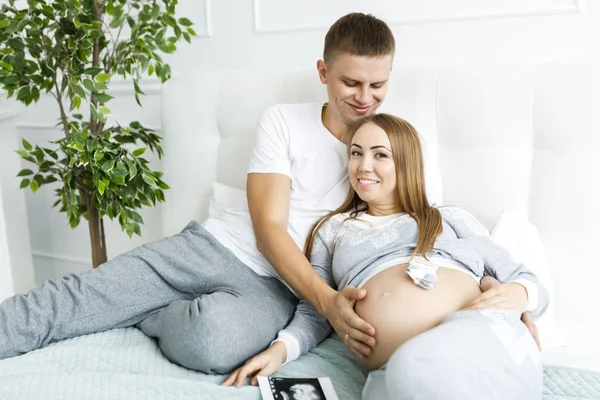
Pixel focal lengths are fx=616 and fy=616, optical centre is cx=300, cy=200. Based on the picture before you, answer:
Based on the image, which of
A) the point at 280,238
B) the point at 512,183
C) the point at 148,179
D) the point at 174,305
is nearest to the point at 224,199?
the point at 148,179

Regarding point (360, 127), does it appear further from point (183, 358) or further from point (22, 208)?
point (22, 208)

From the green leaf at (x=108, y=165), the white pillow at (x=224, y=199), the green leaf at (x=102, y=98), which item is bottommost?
the white pillow at (x=224, y=199)

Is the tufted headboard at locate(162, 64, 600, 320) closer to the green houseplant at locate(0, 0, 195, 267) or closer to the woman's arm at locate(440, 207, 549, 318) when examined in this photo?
the woman's arm at locate(440, 207, 549, 318)

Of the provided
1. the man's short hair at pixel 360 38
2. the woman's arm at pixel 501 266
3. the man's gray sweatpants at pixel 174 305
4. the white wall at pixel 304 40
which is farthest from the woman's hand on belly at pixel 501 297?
the white wall at pixel 304 40

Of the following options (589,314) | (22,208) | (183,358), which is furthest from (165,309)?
(22,208)

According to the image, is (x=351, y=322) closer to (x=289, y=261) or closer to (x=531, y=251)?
(x=289, y=261)

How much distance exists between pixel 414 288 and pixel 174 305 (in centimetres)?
60

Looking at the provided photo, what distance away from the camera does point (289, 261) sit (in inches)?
62.8

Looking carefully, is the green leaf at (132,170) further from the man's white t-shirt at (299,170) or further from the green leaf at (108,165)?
the man's white t-shirt at (299,170)

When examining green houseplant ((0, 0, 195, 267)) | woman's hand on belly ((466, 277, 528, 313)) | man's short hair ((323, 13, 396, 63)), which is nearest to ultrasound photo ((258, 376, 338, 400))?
woman's hand on belly ((466, 277, 528, 313))

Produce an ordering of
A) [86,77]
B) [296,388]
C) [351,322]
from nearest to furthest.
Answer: [296,388]
[351,322]
[86,77]

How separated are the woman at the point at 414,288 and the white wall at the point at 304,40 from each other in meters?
0.60

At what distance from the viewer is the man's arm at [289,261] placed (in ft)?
4.60

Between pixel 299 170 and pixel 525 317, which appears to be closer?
pixel 525 317
